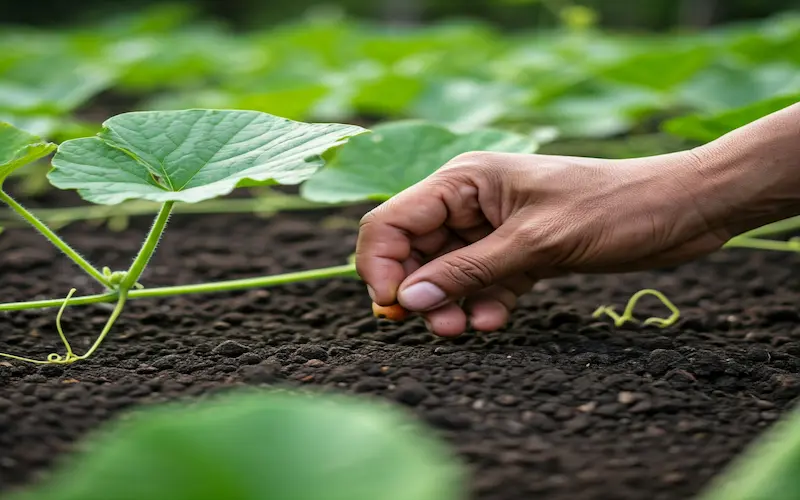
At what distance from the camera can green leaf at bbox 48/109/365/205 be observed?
133 cm

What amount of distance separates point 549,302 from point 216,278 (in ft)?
2.55

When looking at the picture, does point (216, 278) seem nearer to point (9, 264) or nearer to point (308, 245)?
point (308, 245)

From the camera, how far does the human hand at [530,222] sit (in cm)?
142

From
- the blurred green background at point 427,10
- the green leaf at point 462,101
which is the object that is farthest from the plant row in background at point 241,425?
the blurred green background at point 427,10

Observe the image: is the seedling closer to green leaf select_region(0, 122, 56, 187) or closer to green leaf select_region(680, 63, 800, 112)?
green leaf select_region(0, 122, 56, 187)

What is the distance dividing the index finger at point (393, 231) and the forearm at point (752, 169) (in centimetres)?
41

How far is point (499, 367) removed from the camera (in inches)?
53.6

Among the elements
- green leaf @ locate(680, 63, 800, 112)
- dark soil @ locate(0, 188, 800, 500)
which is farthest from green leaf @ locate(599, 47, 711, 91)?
dark soil @ locate(0, 188, 800, 500)

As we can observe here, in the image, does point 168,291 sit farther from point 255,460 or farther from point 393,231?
point 255,460

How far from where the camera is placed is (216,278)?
2137 millimetres

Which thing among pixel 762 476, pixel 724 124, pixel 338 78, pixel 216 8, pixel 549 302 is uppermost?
pixel 216 8

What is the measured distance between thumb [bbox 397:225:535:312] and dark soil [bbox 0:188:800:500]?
3.9 inches

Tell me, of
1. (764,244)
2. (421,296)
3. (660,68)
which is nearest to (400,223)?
(421,296)

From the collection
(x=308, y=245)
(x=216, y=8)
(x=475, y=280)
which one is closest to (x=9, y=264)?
(x=308, y=245)
